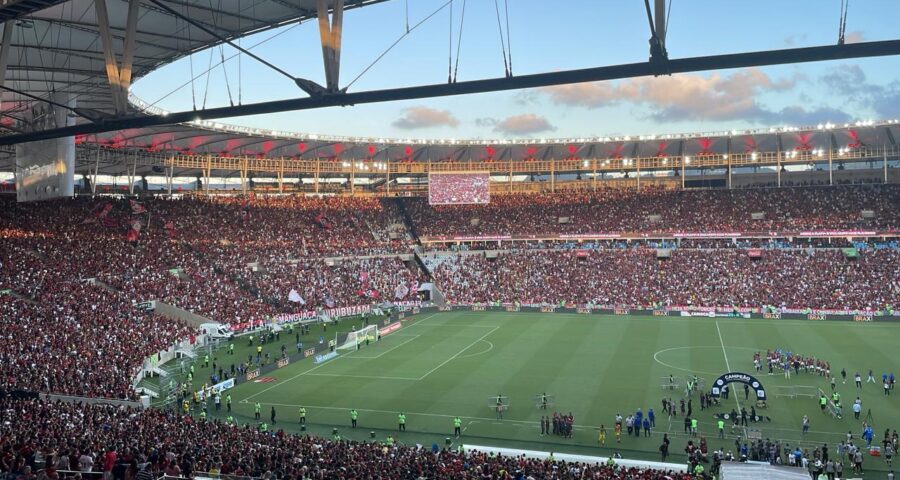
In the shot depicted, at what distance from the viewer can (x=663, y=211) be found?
76.2m

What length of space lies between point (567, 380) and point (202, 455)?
71.7 feet

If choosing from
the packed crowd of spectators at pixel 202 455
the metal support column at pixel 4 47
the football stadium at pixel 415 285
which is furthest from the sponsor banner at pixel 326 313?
the metal support column at pixel 4 47

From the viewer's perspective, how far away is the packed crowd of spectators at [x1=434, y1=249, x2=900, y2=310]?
56.8 m

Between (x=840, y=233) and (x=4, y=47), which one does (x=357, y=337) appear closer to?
(x=4, y=47)

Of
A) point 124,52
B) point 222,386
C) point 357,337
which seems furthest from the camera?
point 357,337

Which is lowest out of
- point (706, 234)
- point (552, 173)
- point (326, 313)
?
point (326, 313)

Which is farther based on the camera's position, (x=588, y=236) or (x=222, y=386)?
(x=588, y=236)

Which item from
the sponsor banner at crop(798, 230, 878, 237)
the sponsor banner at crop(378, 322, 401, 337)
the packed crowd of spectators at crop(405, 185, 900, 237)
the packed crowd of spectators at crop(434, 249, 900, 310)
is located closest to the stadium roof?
the sponsor banner at crop(378, 322, 401, 337)

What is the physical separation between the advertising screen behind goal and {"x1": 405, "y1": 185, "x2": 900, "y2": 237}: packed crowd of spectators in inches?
208

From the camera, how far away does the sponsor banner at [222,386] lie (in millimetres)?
33869

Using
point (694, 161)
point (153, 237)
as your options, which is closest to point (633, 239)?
point (694, 161)

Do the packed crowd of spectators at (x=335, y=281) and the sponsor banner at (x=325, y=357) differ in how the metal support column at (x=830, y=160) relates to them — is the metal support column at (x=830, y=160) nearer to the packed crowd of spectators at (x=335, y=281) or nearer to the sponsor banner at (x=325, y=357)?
the packed crowd of spectators at (x=335, y=281)

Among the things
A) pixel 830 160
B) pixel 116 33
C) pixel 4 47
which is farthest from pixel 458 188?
pixel 4 47

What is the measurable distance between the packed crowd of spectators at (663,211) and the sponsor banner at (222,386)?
46.4 metres
